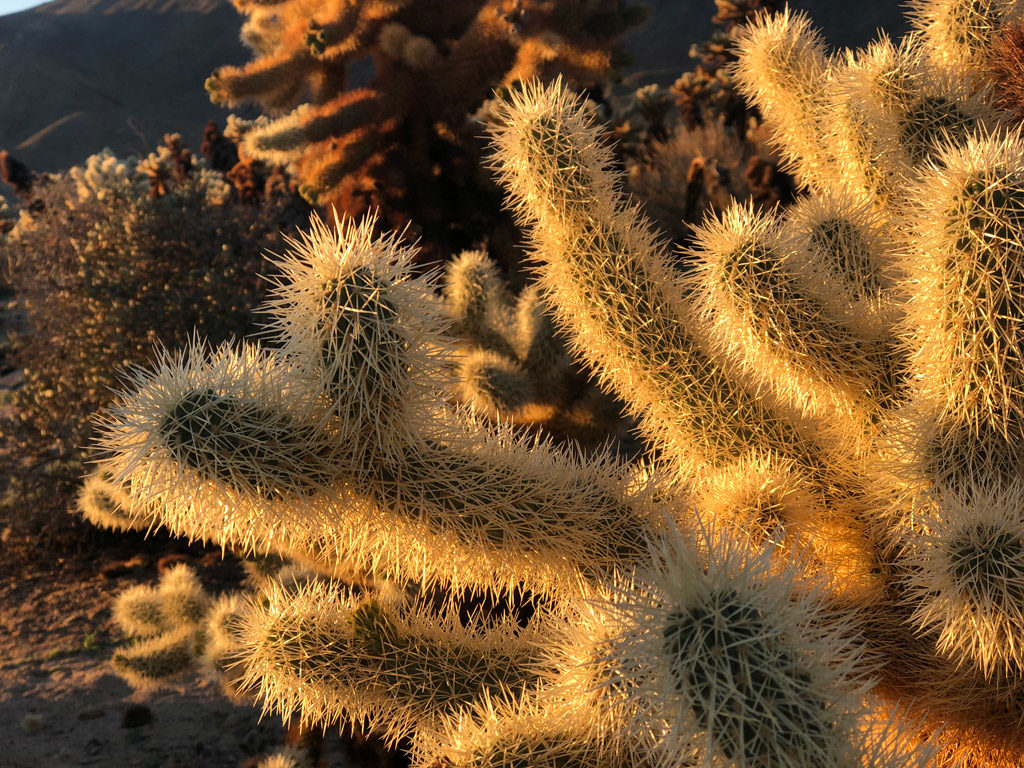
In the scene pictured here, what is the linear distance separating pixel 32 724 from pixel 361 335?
13.7 ft

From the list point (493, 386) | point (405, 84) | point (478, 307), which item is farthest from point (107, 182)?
point (493, 386)

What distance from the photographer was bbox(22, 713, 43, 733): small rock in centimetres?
438

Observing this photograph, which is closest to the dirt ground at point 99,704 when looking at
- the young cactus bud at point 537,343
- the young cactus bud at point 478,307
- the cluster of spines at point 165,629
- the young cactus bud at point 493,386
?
the cluster of spines at point 165,629

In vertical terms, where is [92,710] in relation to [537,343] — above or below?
below

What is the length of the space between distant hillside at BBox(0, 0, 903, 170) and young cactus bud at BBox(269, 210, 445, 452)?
30652mm

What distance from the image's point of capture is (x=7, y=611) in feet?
19.8

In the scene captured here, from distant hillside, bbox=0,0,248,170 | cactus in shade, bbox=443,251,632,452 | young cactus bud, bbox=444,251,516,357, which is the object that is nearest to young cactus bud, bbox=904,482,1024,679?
cactus in shade, bbox=443,251,632,452

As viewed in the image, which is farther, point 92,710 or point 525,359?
point 92,710

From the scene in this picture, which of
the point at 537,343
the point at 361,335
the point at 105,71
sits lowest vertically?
the point at 105,71

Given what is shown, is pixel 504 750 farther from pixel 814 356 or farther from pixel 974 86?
pixel 974 86

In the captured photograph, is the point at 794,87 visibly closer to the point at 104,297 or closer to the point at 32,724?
the point at 32,724

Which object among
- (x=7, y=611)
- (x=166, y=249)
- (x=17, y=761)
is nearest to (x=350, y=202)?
(x=166, y=249)

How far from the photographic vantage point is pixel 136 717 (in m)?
4.45

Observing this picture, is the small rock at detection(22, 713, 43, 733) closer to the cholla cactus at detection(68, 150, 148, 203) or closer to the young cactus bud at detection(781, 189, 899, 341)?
the young cactus bud at detection(781, 189, 899, 341)
